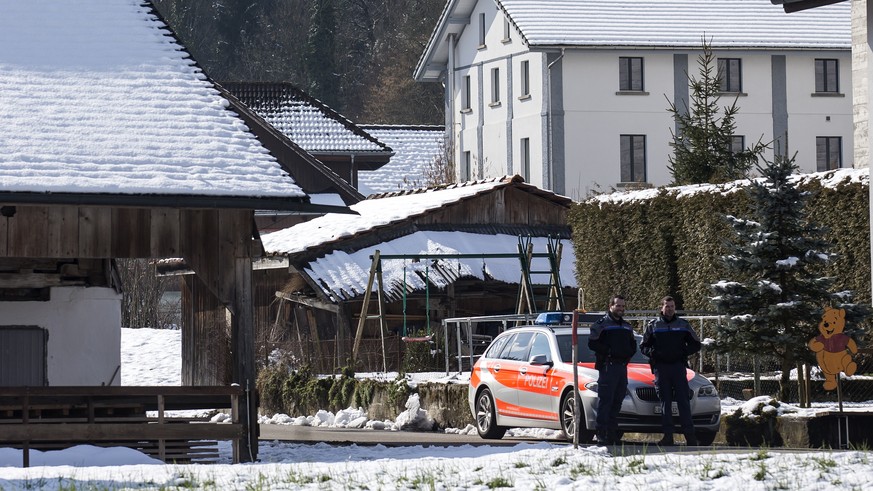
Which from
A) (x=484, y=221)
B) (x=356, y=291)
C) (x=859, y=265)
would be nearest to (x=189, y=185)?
(x=859, y=265)

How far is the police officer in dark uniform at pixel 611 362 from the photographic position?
19.5 meters

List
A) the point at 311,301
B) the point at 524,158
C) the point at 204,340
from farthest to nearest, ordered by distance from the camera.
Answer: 1. the point at 524,158
2. the point at 204,340
3. the point at 311,301

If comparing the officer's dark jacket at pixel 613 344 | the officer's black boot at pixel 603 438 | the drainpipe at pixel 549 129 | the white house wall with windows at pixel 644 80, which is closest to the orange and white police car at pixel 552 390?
the officer's black boot at pixel 603 438

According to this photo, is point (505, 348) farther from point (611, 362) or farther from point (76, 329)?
point (76, 329)

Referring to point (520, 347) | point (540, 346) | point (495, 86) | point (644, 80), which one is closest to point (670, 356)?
point (540, 346)

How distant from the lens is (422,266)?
35.0m

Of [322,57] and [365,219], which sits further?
[322,57]

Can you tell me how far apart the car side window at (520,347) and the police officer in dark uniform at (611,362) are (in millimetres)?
2932

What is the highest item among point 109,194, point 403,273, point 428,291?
point 109,194

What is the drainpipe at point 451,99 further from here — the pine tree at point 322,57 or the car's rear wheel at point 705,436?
the car's rear wheel at point 705,436

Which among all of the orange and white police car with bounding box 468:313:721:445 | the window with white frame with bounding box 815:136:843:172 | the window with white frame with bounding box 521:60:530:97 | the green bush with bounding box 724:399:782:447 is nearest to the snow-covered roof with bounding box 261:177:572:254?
the orange and white police car with bounding box 468:313:721:445

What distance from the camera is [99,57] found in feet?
76.0

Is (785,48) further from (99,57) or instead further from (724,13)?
(99,57)

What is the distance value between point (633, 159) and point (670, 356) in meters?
40.4
